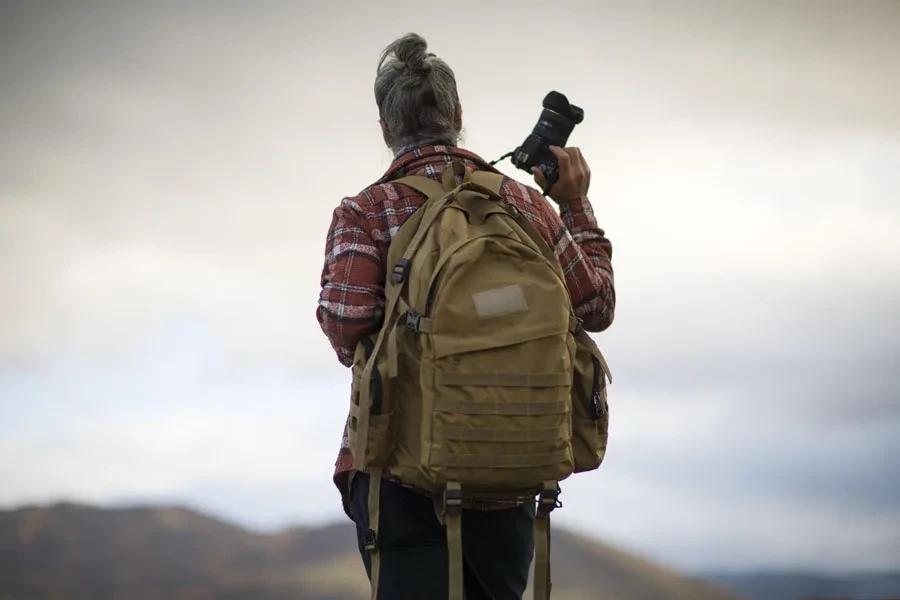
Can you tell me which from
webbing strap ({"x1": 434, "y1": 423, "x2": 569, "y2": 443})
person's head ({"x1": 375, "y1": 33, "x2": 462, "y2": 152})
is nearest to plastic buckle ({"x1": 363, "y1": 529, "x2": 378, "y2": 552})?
webbing strap ({"x1": 434, "y1": 423, "x2": 569, "y2": 443})

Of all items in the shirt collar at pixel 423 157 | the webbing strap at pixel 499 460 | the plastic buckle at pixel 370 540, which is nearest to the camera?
the webbing strap at pixel 499 460

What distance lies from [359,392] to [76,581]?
9.77 ft

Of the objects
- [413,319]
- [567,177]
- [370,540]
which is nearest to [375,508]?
[370,540]

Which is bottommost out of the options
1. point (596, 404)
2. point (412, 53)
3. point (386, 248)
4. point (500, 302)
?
point (596, 404)

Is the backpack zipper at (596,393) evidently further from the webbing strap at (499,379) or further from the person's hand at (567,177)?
the person's hand at (567,177)

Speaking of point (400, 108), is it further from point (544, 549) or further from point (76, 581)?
point (76, 581)

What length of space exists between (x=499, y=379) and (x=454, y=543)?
0.24 m

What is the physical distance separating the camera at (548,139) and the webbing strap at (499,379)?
0.40 meters

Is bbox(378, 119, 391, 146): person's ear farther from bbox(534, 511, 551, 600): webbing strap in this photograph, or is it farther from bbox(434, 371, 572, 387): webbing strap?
bbox(534, 511, 551, 600): webbing strap

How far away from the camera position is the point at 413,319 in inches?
53.6

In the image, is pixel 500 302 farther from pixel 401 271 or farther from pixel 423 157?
pixel 423 157

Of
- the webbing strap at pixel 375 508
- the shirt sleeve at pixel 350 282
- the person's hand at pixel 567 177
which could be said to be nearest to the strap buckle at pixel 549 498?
the webbing strap at pixel 375 508

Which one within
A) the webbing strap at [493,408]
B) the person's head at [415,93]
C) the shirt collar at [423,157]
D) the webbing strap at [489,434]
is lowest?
the webbing strap at [489,434]

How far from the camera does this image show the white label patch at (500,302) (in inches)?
53.2
